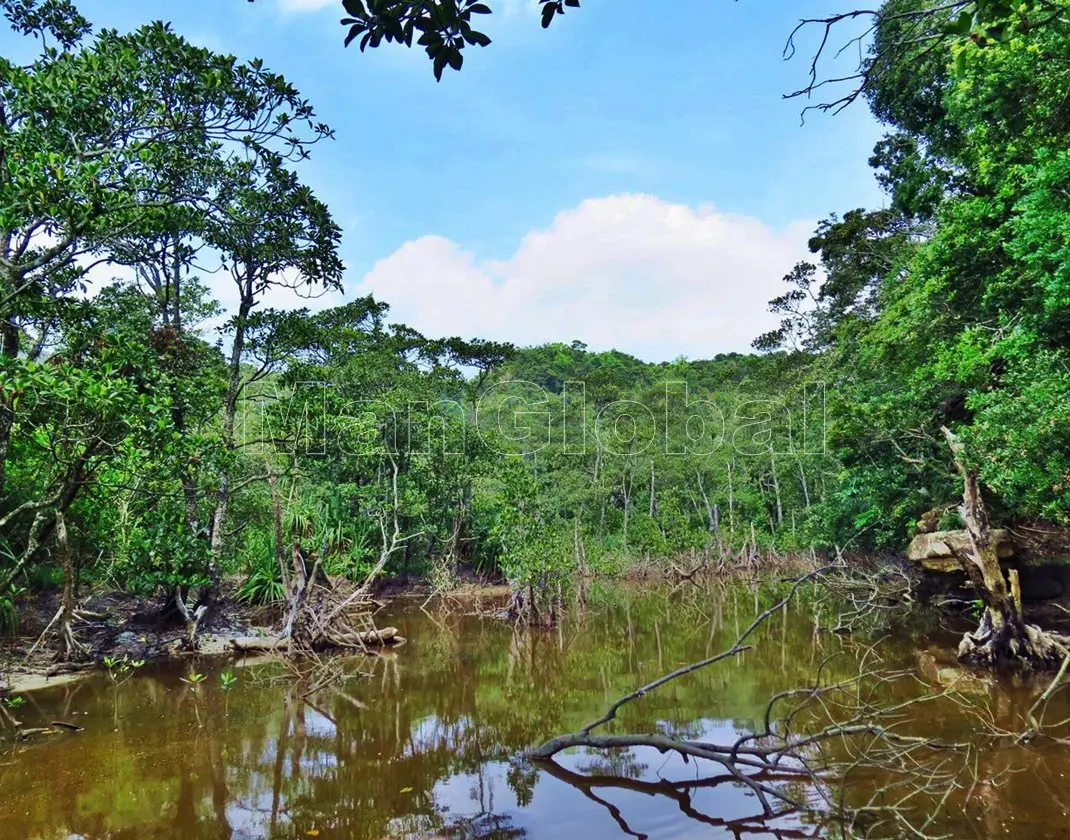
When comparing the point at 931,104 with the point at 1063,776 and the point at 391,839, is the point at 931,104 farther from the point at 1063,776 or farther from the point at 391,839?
the point at 391,839

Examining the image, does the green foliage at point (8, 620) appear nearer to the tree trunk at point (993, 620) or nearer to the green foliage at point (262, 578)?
the green foliage at point (262, 578)

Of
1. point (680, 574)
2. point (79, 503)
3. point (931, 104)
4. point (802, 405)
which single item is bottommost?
point (680, 574)

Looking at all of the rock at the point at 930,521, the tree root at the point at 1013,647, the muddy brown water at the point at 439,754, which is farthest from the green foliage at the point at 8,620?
the rock at the point at 930,521

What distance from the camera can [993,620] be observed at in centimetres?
825

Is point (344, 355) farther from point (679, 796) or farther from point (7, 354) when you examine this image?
point (679, 796)

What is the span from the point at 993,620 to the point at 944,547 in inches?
76.8

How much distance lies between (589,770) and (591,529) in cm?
2203

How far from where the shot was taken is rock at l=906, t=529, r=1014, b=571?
912 cm

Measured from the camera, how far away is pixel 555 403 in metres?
30.4

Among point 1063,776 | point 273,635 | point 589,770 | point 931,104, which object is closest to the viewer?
point 1063,776

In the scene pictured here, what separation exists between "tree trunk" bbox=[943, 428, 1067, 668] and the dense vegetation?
583 millimetres

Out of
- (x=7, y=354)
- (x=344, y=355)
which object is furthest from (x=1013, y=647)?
(x=344, y=355)

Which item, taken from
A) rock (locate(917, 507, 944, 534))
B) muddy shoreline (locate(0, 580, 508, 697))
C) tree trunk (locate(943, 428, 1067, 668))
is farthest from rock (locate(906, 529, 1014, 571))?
muddy shoreline (locate(0, 580, 508, 697))

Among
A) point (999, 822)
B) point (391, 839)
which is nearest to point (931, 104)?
point (999, 822)
